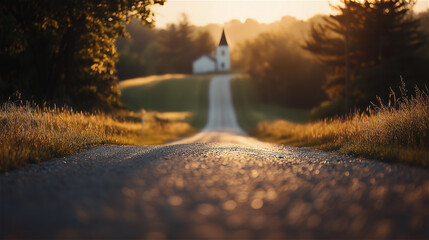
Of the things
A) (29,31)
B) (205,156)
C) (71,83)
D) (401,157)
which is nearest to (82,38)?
(29,31)

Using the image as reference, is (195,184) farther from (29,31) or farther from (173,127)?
(173,127)

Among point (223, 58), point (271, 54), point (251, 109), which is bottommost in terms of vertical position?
point (251, 109)

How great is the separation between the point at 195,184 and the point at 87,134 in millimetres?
8060

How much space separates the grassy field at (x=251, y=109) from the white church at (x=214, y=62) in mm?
28365

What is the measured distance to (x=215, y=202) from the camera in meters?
4.01

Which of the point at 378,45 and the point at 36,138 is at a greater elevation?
the point at 378,45

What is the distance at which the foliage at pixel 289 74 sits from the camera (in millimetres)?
61625

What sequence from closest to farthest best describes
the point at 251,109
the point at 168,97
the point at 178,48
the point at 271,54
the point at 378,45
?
the point at 378,45
the point at 251,109
the point at 271,54
the point at 168,97
the point at 178,48

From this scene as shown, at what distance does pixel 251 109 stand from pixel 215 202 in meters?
57.1

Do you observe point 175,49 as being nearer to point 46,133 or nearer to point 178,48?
point 178,48

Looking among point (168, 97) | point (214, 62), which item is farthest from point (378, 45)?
point (214, 62)

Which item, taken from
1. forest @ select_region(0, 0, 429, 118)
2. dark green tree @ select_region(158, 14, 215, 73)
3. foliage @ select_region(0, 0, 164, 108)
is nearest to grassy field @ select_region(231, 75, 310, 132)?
forest @ select_region(0, 0, 429, 118)

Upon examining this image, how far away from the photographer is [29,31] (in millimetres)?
18984

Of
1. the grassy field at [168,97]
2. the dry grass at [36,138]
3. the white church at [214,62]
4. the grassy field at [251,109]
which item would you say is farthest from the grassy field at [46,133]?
the white church at [214,62]
